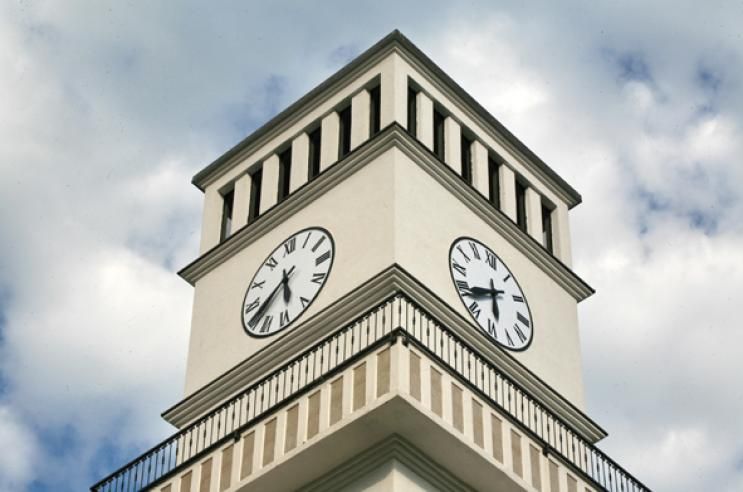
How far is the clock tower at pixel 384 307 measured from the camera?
21484mm

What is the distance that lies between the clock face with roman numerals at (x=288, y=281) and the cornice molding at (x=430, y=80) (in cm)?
277

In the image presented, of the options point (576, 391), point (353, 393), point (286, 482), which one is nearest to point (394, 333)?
point (353, 393)

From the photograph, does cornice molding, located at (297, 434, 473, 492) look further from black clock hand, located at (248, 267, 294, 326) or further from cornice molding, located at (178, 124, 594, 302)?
cornice molding, located at (178, 124, 594, 302)

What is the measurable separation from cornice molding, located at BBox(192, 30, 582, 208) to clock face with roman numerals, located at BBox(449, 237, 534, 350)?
2909 mm

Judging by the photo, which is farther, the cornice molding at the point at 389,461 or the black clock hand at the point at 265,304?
the black clock hand at the point at 265,304

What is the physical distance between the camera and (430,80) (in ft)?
92.5

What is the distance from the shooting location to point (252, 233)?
27.9 m

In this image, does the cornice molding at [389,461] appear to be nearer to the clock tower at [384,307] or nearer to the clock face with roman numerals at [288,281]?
the clock tower at [384,307]

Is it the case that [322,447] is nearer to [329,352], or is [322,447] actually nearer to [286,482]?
[286,482]

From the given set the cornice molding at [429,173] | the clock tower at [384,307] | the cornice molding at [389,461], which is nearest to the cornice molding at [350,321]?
the clock tower at [384,307]

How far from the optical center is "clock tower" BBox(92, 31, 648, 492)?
21484 mm

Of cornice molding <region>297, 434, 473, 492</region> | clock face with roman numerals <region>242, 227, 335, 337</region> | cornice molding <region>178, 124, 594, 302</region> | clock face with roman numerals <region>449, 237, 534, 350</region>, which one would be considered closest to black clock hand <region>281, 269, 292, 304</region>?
clock face with roman numerals <region>242, 227, 335, 337</region>

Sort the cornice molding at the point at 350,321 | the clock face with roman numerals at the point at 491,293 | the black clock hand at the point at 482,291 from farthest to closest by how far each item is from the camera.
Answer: the black clock hand at the point at 482,291 → the clock face with roman numerals at the point at 491,293 → the cornice molding at the point at 350,321

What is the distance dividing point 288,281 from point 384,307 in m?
4.15
